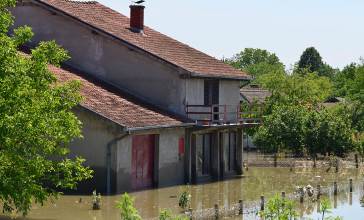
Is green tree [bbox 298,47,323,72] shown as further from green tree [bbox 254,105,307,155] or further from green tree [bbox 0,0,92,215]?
green tree [bbox 0,0,92,215]

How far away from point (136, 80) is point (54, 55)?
17.3 meters

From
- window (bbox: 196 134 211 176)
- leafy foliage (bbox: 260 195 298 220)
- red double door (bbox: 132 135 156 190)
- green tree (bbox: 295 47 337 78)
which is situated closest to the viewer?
leafy foliage (bbox: 260 195 298 220)

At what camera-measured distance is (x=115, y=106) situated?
115ft

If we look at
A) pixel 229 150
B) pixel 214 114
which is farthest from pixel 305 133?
pixel 214 114

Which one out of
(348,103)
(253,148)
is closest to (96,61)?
(253,148)

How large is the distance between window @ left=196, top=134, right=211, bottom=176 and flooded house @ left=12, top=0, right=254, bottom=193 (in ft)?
0.17

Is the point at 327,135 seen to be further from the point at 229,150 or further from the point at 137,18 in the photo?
the point at 137,18

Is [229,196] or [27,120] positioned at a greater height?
[27,120]

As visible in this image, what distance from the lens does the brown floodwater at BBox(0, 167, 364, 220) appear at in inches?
1123

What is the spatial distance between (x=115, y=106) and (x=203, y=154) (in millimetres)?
8244

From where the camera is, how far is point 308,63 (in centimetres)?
15975

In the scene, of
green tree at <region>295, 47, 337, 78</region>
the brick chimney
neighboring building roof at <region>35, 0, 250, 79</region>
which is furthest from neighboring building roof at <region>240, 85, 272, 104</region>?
green tree at <region>295, 47, 337, 78</region>

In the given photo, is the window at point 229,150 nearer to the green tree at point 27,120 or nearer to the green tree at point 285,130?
the green tree at point 285,130

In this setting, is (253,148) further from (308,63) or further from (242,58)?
(242,58)
